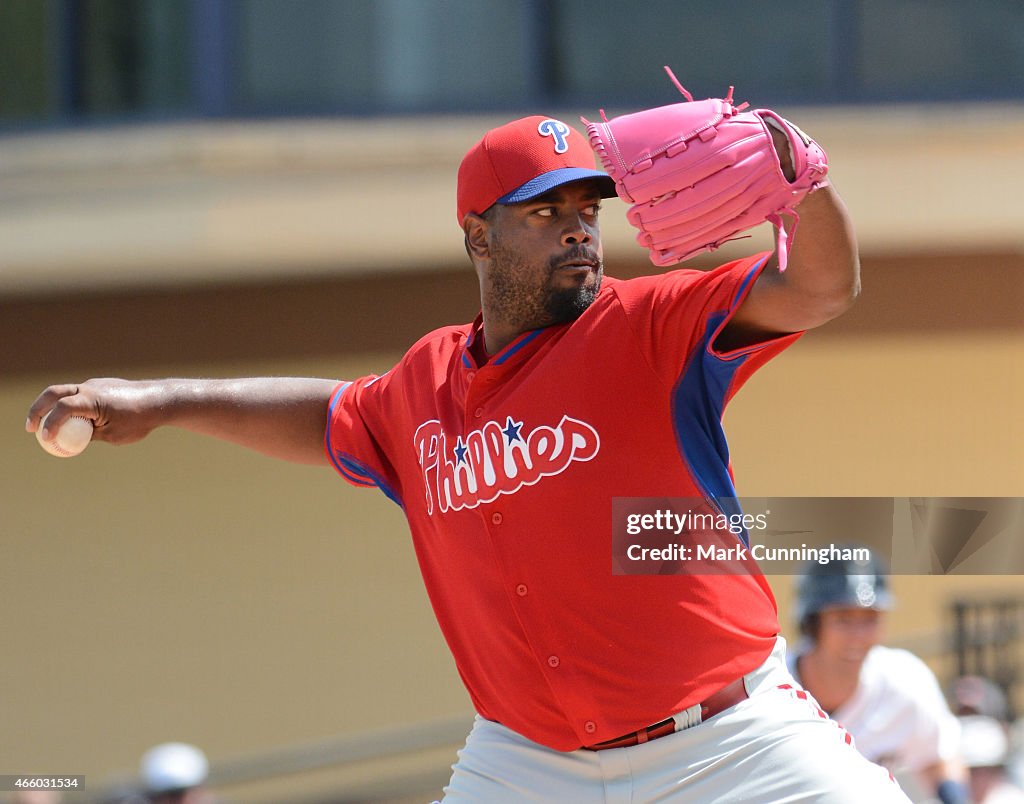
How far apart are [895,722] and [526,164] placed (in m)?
2.52

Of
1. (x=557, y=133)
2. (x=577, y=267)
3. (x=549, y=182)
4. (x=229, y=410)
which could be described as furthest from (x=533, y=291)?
(x=229, y=410)

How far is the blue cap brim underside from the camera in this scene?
117 inches

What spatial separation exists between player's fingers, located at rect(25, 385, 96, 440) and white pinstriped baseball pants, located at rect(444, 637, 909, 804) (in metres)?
1.24

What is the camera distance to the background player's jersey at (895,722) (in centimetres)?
459

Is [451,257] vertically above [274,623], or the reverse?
[451,257]

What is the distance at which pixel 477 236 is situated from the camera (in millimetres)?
3223

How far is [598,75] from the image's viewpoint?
24.3 ft

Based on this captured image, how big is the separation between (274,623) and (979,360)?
4.02 metres

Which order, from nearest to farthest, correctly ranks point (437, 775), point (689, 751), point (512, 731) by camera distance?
point (689, 751) < point (512, 731) < point (437, 775)

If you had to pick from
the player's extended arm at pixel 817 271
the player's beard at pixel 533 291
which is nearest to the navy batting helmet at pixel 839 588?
the player's beard at pixel 533 291

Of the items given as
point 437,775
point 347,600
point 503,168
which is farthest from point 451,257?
point 503,168

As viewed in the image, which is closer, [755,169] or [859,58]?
[755,169]

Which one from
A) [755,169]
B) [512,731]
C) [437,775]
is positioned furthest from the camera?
[437,775]

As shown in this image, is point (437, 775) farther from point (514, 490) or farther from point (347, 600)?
point (514, 490)
